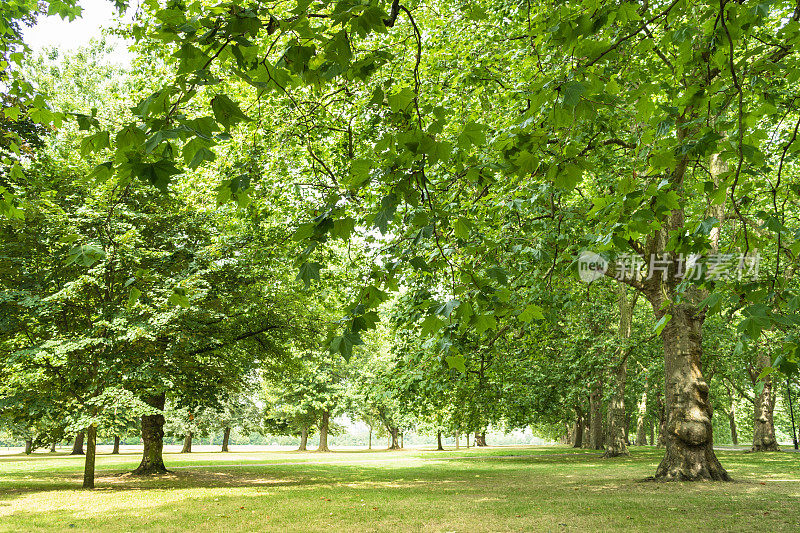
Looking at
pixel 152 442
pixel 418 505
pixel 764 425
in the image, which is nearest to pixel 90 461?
pixel 152 442

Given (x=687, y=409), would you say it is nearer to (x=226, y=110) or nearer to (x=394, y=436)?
(x=226, y=110)

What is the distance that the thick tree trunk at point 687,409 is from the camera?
11242mm

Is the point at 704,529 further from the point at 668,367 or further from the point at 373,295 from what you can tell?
the point at 373,295

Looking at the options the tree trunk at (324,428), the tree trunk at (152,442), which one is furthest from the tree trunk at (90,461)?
the tree trunk at (324,428)

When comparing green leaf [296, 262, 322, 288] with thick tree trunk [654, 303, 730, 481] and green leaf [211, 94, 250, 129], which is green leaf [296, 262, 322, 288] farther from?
thick tree trunk [654, 303, 730, 481]

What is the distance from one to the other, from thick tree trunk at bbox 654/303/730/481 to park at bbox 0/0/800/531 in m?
0.06

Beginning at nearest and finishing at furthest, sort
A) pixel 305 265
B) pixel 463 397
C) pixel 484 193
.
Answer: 1. pixel 305 265
2. pixel 484 193
3. pixel 463 397

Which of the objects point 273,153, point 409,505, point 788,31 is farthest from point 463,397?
point 788,31

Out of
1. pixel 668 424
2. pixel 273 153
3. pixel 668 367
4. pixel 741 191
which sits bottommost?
pixel 668 424

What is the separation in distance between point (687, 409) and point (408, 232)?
9344 mm

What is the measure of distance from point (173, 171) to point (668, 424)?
12.6m

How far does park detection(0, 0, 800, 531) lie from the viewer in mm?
2660

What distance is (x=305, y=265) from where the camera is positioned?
8.32ft

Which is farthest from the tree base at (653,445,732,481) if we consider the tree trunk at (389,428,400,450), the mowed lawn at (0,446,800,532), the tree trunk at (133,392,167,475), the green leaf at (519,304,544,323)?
the tree trunk at (389,428,400,450)
